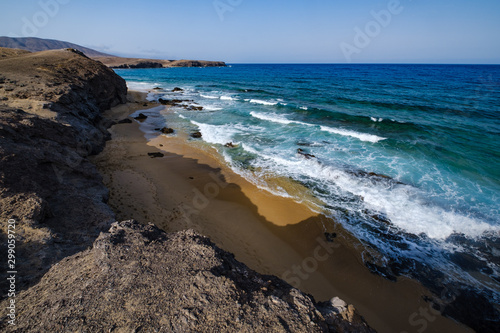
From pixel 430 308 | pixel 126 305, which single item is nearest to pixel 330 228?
pixel 430 308

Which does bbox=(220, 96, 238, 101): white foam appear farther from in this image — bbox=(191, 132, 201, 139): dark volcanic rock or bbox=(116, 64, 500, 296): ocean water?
bbox=(191, 132, 201, 139): dark volcanic rock

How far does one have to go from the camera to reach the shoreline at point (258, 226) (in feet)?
21.4

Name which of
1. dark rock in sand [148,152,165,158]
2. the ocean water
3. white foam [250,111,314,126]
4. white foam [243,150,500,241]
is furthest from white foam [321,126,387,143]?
dark rock in sand [148,152,165,158]

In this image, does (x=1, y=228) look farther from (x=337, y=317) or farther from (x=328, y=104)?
(x=328, y=104)

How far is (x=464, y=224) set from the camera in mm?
9227

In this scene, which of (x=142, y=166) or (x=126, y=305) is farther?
(x=142, y=166)

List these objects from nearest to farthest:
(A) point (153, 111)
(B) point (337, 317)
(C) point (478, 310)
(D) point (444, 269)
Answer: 1. (B) point (337, 317)
2. (C) point (478, 310)
3. (D) point (444, 269)
4. (A) point (153, 111)

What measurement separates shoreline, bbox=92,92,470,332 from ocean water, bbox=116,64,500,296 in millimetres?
934

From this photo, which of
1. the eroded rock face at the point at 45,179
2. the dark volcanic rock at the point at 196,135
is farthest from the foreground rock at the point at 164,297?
the dark volcanic rock at the point at 196,135

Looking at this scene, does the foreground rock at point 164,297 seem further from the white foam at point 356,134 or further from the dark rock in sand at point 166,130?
the white foam at point 356,134

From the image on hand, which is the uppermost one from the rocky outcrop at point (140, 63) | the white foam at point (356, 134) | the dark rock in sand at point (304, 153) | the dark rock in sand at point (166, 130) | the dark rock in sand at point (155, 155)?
the rocky outcrop at point (140, 63)

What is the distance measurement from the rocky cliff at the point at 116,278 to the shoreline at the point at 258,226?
10.4 feet

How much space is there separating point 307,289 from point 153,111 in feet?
84.7

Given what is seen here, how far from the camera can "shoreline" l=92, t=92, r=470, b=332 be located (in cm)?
652
